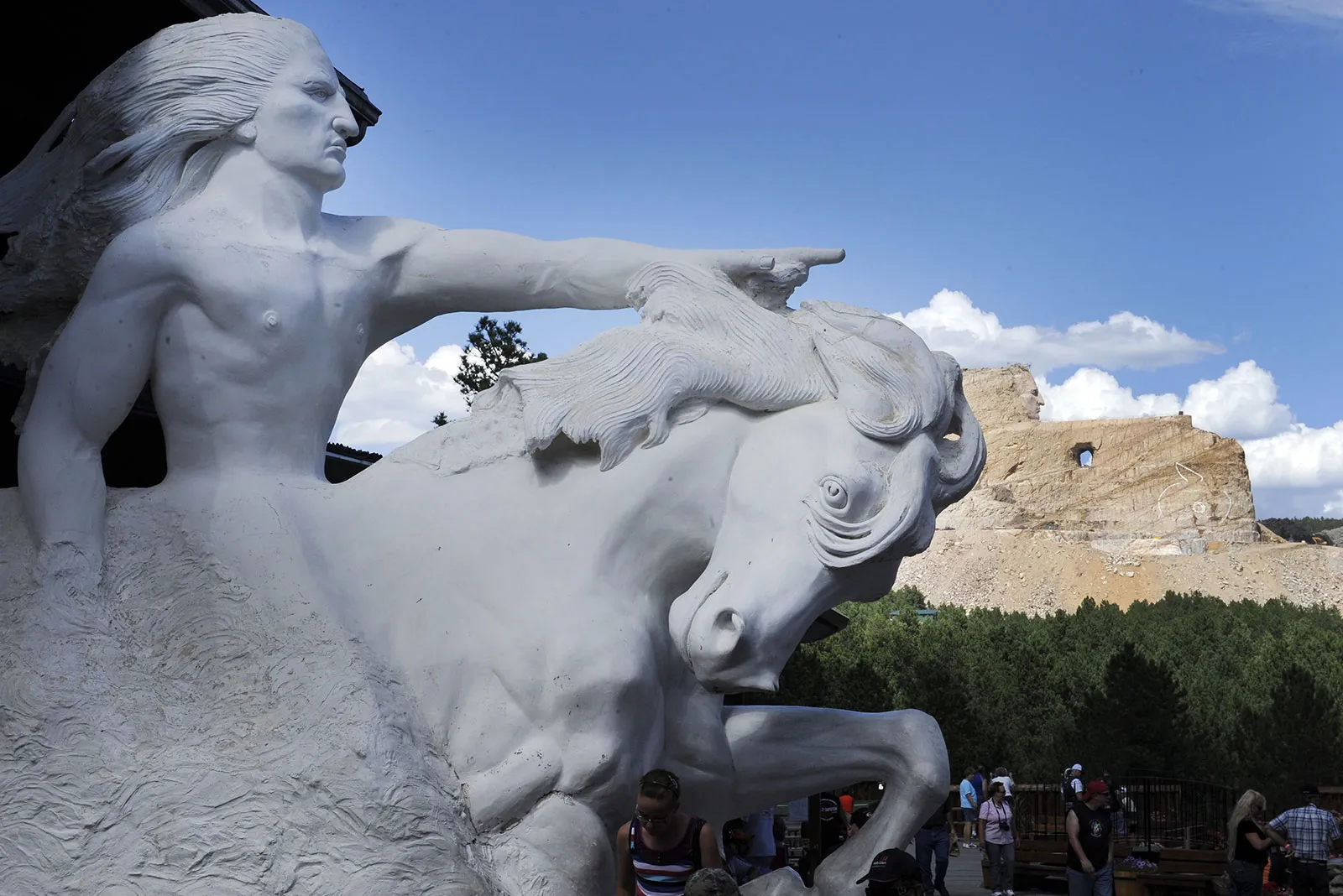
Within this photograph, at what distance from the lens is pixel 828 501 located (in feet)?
8.07

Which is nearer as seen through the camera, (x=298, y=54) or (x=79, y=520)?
(x=79, y=520)

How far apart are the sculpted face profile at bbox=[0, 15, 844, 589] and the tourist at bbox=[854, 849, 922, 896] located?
1.13 m

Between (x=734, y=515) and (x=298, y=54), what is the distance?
4.27 ft

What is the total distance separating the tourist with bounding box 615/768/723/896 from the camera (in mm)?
2469

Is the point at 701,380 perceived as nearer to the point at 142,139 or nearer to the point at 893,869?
the point at 893,869

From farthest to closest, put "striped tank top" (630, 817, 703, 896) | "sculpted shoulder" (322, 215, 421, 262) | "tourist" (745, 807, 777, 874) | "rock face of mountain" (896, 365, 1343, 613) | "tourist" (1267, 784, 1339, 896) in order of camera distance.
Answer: "rock face of mountain" (896, 365, 1343, 613), "tourist" (745, 807, 777, 874), "tourist" (1267, 784, 1339, 896), "sculpted shoulder" (322, 215, 421, 262), "striped tank top" (630, 817, 703, 896)

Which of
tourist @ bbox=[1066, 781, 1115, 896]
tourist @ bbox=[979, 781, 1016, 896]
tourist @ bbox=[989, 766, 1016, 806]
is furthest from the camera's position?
tourist @ bbox=[989, 766, 1016, 806]

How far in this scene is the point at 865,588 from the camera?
2557 millimetres

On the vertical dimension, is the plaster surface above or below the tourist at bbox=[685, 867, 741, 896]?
above

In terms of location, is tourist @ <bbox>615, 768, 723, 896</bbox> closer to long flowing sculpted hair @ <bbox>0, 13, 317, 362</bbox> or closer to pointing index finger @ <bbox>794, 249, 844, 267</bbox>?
pointing index finger @ <bbox>794, 249, 844, 267</bbox>

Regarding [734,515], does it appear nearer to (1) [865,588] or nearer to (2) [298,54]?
(1) [865,588]

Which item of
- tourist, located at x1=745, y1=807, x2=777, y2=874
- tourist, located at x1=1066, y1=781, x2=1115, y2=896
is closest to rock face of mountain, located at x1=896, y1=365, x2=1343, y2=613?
tourist, located at x1=745, y1=807, x2=777, y2=874

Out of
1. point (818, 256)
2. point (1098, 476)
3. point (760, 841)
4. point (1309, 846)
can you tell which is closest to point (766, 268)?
point (818, 256)

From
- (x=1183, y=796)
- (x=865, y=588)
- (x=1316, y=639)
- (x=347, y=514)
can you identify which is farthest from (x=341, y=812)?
(x=1316, y=639)
